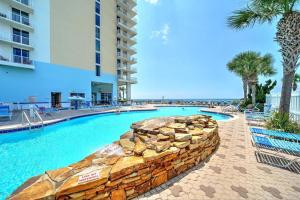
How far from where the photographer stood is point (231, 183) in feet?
8.82

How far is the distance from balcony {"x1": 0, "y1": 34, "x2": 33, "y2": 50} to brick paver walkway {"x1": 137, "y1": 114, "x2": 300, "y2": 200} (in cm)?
2118

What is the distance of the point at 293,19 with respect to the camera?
18.6 feet

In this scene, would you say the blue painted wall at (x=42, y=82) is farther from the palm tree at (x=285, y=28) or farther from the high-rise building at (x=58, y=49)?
the palm tree at (x=285, y=28)

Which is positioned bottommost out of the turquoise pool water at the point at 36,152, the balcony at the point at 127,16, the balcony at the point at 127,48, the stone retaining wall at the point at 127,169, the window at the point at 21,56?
the turquoise pool water at the point at 36,152

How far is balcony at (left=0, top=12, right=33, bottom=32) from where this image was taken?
15.8 metres

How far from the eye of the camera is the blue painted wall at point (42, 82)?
51.7ft

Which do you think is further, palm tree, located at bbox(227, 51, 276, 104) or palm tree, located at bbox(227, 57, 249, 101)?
palm tree, located at bbox(227, 57, 249, 101)

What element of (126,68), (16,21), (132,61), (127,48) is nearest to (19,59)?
(16,21)

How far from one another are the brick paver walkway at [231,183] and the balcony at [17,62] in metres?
19.7

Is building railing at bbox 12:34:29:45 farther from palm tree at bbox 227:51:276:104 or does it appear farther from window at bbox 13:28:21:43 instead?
palm tree at bbox 227:51:276:104

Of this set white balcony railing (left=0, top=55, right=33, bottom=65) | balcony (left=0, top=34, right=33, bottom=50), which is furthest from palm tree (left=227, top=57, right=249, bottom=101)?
balcony (left=0, top=34, right=33, bottom=50)

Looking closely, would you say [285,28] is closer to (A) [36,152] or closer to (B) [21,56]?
(A) [36,152]

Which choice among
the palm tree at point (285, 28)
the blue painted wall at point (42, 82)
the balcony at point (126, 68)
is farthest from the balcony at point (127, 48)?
the palm tree at point (285, 28)

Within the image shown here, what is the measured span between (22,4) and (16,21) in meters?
2.10
